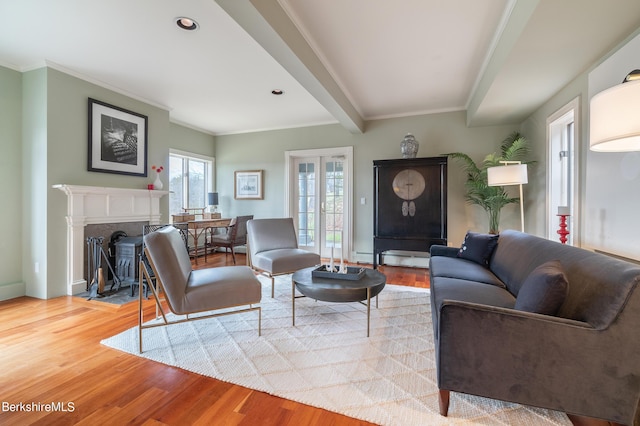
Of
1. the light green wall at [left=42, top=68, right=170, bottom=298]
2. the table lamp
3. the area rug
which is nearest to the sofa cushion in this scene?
the area rug

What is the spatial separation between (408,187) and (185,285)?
10.8ft

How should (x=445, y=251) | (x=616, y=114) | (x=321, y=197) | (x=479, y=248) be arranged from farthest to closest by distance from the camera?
(x=321, y=197) < (x=445, y=251) < (x=479, y=248) < (x=616, y=114)

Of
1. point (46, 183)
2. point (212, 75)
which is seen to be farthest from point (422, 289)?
point (46, 183)

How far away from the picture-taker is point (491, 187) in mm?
3910

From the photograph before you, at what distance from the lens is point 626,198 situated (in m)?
2.03

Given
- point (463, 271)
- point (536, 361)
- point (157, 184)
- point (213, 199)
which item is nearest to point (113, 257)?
point (157, 184)

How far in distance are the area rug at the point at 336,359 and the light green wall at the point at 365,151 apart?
2228 millimetres

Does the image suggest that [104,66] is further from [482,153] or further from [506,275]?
[482,153]

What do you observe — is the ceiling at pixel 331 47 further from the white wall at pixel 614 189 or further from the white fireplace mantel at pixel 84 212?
the white fireplace mantel at pixel 84 212

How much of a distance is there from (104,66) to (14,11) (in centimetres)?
89

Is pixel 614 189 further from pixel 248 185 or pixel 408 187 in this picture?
pixel 248 185

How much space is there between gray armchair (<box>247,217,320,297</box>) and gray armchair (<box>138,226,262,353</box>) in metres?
0.84

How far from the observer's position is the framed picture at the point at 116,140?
346cm

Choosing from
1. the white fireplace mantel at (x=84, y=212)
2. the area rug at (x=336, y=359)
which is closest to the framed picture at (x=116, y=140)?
the white fireplace mantel at (x=84, y=212)
